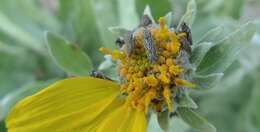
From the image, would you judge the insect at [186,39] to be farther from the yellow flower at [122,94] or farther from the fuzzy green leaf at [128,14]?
the fuzzy green leaf at [128,14]

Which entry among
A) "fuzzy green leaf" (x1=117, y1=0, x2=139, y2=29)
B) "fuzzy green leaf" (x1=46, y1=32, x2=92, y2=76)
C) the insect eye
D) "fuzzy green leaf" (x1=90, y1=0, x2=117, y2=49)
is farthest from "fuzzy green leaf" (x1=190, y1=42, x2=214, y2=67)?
"fuzzy green leaf" (x1=90, y1=0, x2=117, y2=49)

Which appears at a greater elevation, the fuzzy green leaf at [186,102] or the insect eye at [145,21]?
the insect eye at [145,21]

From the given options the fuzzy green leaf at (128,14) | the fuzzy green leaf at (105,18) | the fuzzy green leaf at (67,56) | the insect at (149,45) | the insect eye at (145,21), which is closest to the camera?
the insect at (149,45)

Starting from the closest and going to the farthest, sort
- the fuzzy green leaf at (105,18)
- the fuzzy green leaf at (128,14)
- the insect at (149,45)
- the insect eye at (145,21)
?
the insect at (149,45) → the insect eye at (145,21) → the fuzzy green leaf at (128,14) → the fuzzy green leaf at (105,18)

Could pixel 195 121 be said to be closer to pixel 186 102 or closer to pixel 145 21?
pixel 186 102

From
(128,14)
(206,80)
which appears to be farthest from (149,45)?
(128,14)

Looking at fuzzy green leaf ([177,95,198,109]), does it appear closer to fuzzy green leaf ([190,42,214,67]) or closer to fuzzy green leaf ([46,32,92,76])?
fuzzy green leaf ([190,42,214,67])

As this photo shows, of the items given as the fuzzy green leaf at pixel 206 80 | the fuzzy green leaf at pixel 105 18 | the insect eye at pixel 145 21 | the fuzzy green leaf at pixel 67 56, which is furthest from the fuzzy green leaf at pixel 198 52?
the fuzzy green leaf at pixel 105 18
